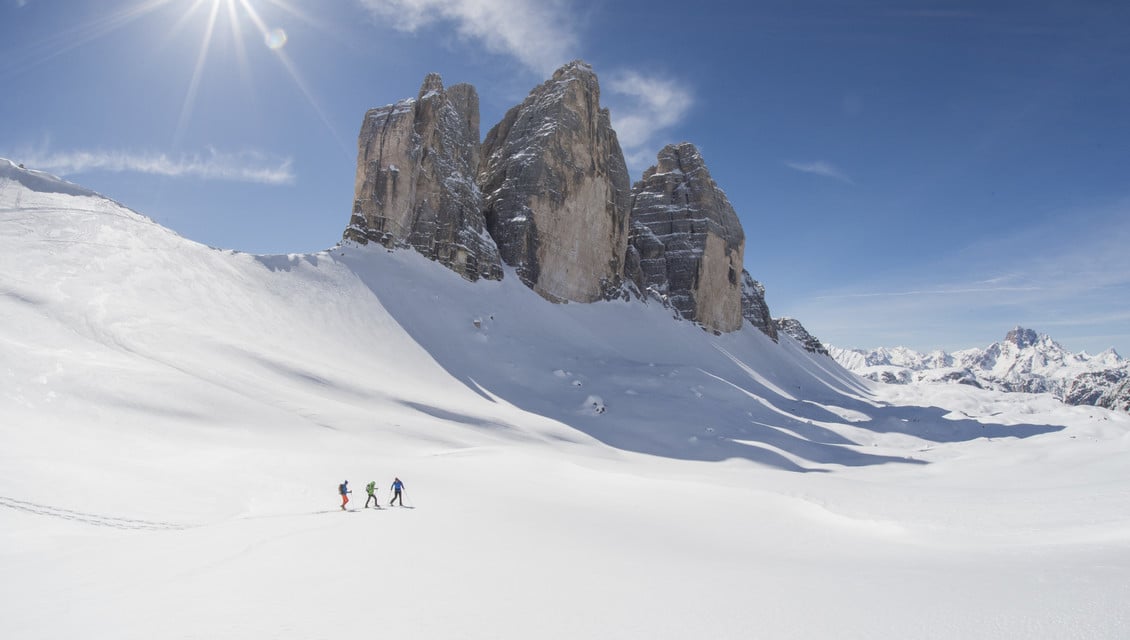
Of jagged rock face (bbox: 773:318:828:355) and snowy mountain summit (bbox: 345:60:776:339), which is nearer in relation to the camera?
snowy mountain summit (bbox: 345:60:776:339)

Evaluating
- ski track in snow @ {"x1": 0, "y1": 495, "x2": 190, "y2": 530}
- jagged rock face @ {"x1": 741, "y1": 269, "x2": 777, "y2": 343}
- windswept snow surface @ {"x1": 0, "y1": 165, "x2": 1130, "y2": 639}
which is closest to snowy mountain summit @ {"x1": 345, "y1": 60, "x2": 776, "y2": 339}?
windswept snow surface @ {"x1": 0, "y1": 165, "x2": 1130, "y2": 639}

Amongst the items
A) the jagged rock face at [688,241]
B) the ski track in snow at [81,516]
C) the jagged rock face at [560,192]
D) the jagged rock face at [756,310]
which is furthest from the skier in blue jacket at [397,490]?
the jagged rock face at [756,310]

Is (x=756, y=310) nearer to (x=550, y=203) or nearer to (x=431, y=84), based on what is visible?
(x=550, y=203)

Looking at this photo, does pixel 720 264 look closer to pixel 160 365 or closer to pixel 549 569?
→ pixel 160 365

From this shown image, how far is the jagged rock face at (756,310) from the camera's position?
9938 cm

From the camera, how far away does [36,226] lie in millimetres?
30609

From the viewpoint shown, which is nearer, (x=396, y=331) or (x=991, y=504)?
(x=991, y=504)

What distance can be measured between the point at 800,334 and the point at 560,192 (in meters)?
83.8

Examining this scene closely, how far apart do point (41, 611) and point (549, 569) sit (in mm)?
5672

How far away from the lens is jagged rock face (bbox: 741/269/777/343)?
326 feet

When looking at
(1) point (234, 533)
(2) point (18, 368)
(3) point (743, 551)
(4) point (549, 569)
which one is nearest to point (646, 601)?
(4) point (549, 569)

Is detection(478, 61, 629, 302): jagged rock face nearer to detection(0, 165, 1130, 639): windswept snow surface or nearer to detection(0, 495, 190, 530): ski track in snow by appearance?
detection(0, 165, 1130, 639): windswept snow surface

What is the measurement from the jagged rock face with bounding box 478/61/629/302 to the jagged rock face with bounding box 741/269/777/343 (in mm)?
38705

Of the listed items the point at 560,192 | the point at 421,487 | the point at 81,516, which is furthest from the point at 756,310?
the point at 81,516
